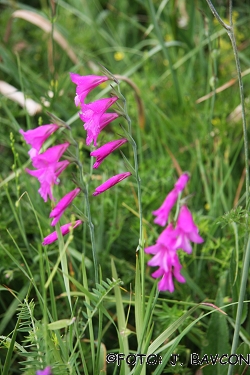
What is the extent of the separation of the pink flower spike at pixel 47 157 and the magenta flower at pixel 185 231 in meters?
0.25

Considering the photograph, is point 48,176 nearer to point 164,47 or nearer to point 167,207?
point 167,207

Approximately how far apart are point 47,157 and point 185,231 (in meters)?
0.29

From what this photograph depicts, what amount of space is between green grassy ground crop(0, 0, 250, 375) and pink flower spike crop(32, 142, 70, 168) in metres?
0.15

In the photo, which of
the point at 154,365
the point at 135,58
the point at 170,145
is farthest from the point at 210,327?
the point at 135,58

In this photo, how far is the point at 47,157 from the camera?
99cm

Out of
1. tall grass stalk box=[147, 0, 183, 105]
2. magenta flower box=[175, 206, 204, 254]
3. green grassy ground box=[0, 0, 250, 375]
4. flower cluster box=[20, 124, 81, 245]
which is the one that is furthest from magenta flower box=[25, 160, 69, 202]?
tall grass stalk box=[147, 0, 183, 105]

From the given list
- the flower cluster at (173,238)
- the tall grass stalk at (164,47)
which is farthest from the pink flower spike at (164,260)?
the tall grass stalk at (164,47)

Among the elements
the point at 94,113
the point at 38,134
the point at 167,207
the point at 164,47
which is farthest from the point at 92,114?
the point at 164,47

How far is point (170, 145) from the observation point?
2.21m

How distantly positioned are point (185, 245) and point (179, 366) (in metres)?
0.53

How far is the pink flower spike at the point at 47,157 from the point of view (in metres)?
0.98

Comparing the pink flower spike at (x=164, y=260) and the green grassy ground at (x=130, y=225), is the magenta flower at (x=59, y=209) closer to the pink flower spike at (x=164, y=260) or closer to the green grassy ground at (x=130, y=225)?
the green grassy ground at (x=130, y=225)

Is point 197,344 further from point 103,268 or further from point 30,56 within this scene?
point 30,56

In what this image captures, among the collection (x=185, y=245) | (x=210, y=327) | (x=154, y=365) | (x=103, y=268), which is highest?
(x=185, y=245)
